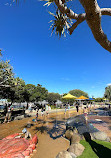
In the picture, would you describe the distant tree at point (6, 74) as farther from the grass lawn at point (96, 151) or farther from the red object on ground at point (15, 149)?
the grass lawn at point (96, 151)

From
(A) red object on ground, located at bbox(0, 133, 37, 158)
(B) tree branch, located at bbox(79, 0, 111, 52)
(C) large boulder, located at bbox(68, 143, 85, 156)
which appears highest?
(B) tree branch, located at bbox(79, 0, 111, 52)

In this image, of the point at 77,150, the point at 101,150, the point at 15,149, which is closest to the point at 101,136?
the point at 101,150

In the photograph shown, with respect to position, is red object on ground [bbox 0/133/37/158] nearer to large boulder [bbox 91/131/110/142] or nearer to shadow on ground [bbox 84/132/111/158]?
shadow on ground [bbox 84/132/111/158]

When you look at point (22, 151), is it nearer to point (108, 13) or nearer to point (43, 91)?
point (108, 13)

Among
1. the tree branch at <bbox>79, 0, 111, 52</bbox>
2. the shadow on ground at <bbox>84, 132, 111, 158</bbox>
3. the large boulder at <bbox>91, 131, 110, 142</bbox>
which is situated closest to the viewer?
the tree branch at <bbox>79, 0, 111, 52</bbox>

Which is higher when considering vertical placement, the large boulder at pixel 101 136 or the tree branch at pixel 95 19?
the tree branch at pixel 95 19

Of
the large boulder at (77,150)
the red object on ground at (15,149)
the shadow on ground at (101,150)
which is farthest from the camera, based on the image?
the red object on ground at (15,149)

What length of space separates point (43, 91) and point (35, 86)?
173 inches

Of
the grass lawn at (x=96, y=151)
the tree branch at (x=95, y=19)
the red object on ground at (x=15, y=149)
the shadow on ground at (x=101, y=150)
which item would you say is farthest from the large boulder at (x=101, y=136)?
the tree branch at (x=95, y=19)

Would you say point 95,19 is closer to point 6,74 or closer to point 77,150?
point 77,150

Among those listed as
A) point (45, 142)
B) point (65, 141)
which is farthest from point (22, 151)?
point (65, 141)

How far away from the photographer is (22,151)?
4.70 m

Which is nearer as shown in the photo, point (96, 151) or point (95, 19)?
point (95, 19)

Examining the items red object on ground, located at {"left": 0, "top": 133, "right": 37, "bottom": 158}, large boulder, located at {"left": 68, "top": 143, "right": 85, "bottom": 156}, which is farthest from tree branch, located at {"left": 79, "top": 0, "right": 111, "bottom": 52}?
red object on ground, located at {"left": 0, "top": 133, "right": 37, "bottom": 158}
